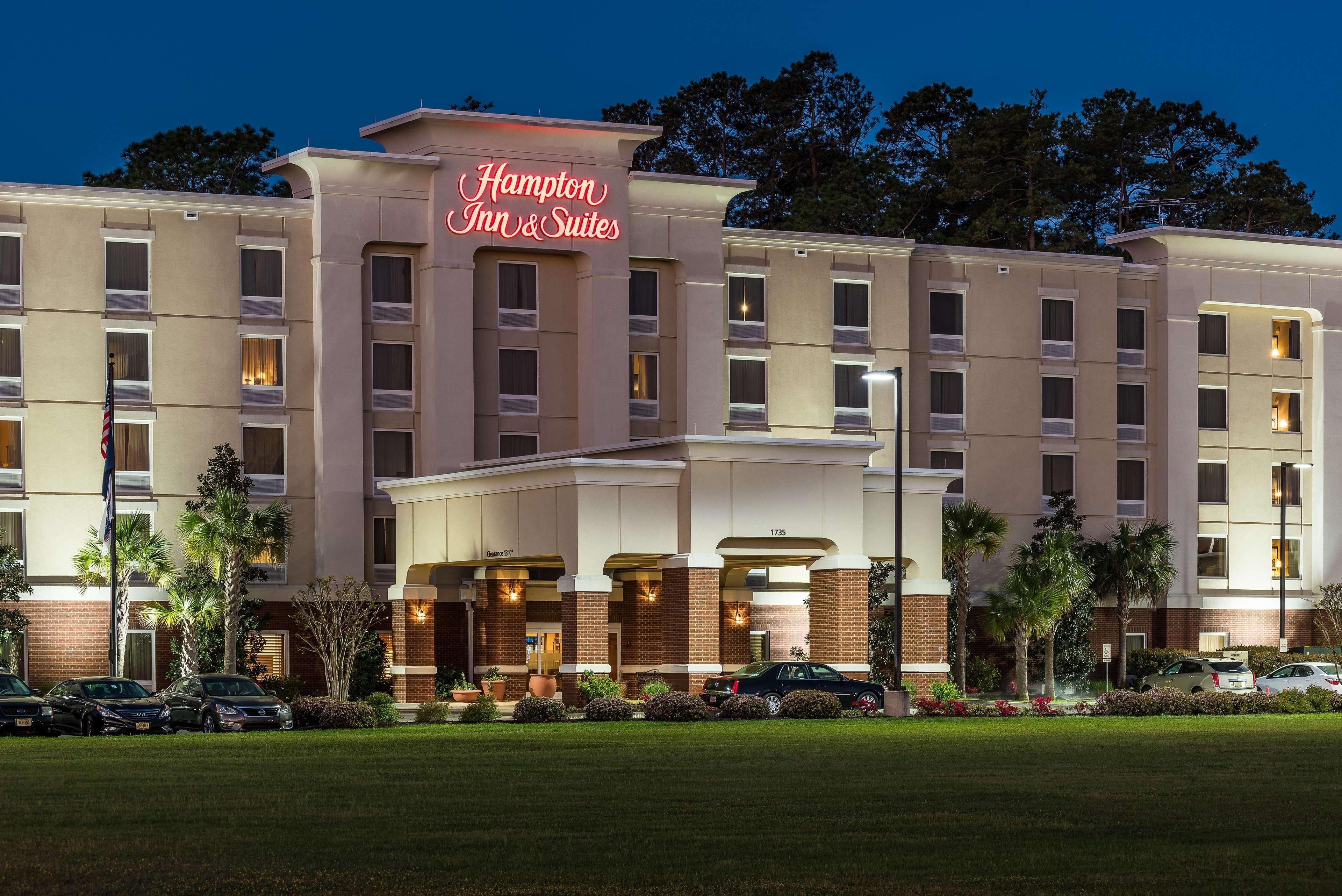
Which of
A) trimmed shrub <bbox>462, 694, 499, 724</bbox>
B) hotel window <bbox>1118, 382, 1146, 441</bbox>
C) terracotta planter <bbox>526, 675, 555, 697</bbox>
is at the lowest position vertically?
terracotta planter <bbox>526, 675, 555, 697</bbox>

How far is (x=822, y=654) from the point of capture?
5181 centimetres

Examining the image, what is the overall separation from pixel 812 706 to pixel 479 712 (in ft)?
25.5

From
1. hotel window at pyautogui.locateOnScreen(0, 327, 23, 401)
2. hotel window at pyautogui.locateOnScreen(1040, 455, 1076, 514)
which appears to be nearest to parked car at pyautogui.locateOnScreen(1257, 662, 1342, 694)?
hotel window at pyautogui.locateOnScreen(1040, 455, 1076, 514)

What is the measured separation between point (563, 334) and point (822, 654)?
1686 cm

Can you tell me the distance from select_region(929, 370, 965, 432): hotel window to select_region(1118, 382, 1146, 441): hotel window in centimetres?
677

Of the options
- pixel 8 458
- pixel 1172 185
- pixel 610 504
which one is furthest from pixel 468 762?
pixel 1172 185

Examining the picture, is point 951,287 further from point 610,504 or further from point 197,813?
point 197,813

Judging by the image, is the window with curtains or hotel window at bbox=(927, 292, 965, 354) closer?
the window with curtains

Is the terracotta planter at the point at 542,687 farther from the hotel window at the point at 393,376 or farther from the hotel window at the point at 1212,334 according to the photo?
the hotel window at the point at 1212,334

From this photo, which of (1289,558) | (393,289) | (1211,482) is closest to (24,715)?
(393,289)

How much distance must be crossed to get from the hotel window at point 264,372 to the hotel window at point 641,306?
1195cm

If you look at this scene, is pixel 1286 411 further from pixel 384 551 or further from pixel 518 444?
pixel 384 551

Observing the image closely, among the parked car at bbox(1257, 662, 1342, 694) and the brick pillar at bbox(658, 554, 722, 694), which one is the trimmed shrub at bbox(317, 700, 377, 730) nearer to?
the brick pillar at bbox(658, 554, 722, 694)

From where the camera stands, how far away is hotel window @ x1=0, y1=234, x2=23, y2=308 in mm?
57375
